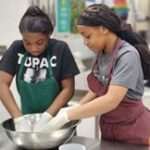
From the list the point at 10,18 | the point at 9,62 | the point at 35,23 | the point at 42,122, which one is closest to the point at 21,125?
the point at 42,122

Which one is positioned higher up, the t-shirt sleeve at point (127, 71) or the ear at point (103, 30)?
the ear at point (103, 30)

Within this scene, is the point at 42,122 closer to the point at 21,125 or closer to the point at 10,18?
the point at 21,125

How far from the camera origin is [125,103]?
1.23 m

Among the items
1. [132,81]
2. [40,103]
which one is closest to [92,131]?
[40,103]

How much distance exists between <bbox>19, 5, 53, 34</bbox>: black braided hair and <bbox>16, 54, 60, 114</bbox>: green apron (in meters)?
0.14

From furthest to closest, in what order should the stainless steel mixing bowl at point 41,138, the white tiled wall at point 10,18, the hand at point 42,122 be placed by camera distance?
the white tiled wall at point 10,18
the hand at point 42,122
the stainless steel mixing bowl at point 41,138

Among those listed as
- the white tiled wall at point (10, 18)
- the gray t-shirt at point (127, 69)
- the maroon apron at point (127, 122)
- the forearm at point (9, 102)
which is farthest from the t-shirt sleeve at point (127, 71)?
the white tiled wall at point (10, 18)

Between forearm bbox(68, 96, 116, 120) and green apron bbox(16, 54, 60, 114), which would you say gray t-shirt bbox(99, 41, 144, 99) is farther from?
green apron bbox(16, 54, 60, 114)

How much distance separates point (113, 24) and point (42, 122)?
46 centimetres

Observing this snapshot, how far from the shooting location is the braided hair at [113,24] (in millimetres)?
1155

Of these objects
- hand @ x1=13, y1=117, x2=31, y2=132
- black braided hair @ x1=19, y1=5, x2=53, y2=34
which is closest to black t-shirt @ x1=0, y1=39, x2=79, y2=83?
black braided hair @ x1=19, y1=5, x2=53, y2=34

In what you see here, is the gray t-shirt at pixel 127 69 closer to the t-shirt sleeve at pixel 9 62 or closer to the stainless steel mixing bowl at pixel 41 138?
the stainless steel mixing bowl at pixel 41 138

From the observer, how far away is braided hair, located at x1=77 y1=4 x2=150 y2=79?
116 cm

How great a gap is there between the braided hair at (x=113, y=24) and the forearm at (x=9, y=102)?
18.4 inches
